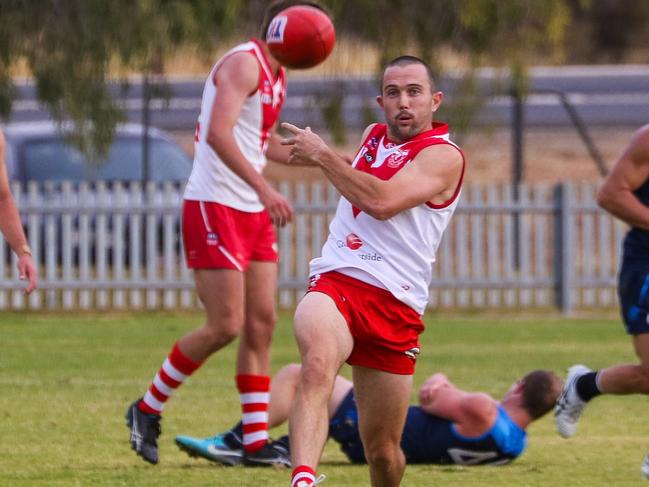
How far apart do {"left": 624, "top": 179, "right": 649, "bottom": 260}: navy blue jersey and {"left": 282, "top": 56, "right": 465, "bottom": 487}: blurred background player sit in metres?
1.69

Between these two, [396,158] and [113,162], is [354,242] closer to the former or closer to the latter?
[396,158]

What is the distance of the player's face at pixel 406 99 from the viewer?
22.7ft

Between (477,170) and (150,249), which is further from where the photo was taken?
(477,170)

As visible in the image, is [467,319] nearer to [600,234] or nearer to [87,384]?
[600,234]

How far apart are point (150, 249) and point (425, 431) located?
10529 mm

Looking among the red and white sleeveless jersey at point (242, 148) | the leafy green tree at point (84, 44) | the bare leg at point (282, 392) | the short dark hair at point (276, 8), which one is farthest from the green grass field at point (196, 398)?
the leafy green tree at point (84, 44)

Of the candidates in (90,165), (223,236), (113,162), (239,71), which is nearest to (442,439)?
(223,236)

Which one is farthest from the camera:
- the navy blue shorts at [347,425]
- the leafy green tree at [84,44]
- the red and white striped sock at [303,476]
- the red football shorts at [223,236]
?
the leafy green tree at [84,44]

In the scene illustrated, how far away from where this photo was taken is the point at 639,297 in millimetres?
8289

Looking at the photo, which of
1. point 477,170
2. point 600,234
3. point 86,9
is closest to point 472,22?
point 600,234

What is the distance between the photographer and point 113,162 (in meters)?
20.6

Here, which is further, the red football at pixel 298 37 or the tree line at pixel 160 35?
the tree line at pixel 160 35

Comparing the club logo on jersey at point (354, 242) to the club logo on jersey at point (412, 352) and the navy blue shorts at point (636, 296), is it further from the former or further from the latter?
the navy blue shorts at point (636, 296)

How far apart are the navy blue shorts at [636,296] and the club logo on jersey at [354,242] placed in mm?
2018
